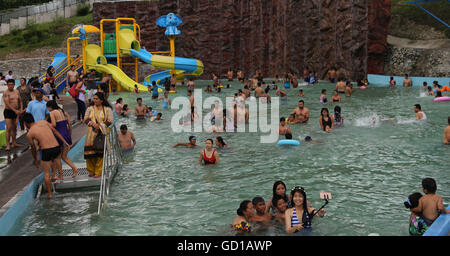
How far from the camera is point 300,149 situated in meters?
12.6

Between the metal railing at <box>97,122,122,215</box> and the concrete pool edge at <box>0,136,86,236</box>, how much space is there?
1240mm

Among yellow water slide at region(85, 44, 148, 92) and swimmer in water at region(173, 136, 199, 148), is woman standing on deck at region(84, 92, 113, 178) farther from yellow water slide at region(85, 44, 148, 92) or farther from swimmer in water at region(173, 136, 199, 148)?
yellow water slide at region(85, 44, 148, 92)

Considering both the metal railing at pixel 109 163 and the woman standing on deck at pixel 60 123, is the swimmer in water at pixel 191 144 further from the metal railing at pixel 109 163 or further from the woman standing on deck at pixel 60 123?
the woman standing on deck at pixel 60 123

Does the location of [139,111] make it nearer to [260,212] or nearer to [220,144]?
[220,144]

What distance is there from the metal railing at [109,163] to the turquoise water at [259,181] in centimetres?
22

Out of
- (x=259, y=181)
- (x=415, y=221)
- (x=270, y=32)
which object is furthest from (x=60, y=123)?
(x=270, y=32)

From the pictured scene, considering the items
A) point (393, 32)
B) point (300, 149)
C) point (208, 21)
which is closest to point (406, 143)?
point (300, 149)

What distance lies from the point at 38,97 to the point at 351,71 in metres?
22.3

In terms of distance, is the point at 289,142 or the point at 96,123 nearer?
the point at 96,123

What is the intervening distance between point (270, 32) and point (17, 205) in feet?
95.4

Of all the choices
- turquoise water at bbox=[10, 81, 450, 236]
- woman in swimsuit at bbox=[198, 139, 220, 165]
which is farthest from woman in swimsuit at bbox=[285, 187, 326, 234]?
woman in swimsuit at bbox=[198, 139, 220, 165]

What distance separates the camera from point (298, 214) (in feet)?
22.6

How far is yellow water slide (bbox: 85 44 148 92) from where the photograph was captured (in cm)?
2697
